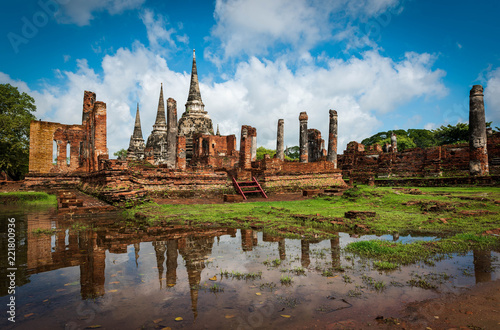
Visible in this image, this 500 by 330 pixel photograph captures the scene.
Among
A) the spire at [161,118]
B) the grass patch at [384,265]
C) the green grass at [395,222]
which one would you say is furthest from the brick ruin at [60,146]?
the spire at [161,118]

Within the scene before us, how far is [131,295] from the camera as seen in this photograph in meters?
2.89

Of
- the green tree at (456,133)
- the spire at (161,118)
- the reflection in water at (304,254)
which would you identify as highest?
the spire at (161,118)

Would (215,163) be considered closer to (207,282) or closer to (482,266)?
(207,282)

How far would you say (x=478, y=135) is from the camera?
17.3 meters

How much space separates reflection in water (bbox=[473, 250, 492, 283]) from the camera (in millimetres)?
3350

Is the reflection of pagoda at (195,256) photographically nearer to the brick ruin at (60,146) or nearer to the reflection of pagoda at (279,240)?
the reflection of pagoda at (279,240)

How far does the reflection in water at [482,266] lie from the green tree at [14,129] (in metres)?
31.6

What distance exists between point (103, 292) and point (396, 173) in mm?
26862

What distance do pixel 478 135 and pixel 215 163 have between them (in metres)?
21.0

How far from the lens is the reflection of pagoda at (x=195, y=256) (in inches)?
119

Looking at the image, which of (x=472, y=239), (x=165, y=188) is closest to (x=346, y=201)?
(x=472, y=239)

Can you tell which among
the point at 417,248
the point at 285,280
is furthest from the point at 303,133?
the point at 285,280

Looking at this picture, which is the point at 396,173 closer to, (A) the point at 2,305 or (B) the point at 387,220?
(B) the point at 387,220

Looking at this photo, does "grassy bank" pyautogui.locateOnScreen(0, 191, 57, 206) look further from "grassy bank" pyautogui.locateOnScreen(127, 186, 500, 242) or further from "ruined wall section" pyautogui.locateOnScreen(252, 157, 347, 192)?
"ruined wall section" pyautogui.locateOnScreen(252, 157, 347, 192)
